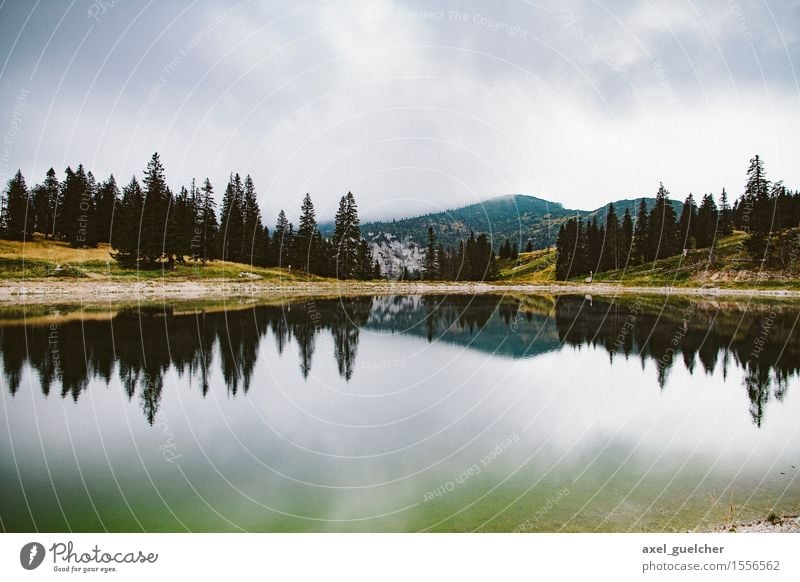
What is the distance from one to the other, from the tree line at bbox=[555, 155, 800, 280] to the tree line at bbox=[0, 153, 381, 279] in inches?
2033

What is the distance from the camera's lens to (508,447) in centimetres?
1131

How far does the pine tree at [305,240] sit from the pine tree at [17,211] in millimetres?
38160

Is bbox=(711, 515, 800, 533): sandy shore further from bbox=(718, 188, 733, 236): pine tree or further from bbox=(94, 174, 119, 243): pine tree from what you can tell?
bbox=(718, 188, 733, 236): pine tree

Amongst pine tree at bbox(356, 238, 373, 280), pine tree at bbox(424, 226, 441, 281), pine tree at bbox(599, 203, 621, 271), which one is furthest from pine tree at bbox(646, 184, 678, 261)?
pine tree at bbox(356, 238, 373, 280)

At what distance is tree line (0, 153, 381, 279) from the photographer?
64500 millimetres

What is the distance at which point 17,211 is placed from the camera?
200 ft

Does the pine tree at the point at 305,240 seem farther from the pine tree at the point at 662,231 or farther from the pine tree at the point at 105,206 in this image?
the pine tree at the point at 662,231

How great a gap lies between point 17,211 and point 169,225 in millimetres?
17660

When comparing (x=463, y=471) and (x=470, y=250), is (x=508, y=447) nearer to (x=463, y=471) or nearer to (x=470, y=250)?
(x=463, y=471)

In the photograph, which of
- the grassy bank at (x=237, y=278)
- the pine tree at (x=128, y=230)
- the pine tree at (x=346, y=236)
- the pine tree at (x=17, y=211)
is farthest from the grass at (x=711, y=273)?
the pine tree at (x=17, y=211)

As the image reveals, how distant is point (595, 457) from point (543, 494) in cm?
258

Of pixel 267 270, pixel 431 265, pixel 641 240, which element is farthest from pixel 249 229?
pixel 641 240

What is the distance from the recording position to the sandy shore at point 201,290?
1907 inches
